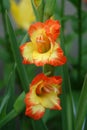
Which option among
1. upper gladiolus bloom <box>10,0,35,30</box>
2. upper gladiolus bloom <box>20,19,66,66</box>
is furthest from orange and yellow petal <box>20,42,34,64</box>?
upper gladiolus bloom <box>10,0,35,30</box>

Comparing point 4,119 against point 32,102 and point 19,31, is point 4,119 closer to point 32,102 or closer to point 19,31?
point 32,102

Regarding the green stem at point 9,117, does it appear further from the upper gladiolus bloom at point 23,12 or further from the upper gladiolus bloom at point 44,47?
the upper gladiolus bloom at point 23,12

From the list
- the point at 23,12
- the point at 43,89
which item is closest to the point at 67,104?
the point at 43,89

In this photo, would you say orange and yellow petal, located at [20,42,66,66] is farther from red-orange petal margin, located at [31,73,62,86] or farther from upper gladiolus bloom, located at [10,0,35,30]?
upper gladiolus bloom, located at [10,0,35,30]

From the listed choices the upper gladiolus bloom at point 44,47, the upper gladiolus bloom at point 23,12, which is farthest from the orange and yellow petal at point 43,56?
the upper gladiolus bloom at point 23,12

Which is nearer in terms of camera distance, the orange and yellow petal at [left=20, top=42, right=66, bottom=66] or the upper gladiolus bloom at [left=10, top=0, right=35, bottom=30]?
the orange and yellow petal at [left=20, top=42, right=66, bottom=66]

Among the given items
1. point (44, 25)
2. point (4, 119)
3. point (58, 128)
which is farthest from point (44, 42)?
point (58, 128)

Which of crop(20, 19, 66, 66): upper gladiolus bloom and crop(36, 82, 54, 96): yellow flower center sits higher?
crop(20, 19, 66, 66): upper gladiolus bloom
